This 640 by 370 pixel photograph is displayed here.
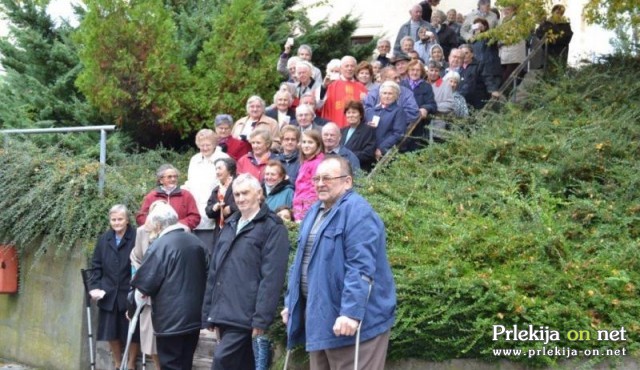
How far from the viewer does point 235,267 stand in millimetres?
8531

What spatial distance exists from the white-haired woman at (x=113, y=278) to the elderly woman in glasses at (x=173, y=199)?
316mm

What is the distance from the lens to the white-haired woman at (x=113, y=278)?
11.1 metres

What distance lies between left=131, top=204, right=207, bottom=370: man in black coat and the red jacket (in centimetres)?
209

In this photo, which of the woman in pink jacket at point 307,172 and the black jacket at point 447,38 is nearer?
the woman in pink jacket at point 307,172

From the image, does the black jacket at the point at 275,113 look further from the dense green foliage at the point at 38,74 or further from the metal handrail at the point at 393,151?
the dense green foliage at the point at 38,74

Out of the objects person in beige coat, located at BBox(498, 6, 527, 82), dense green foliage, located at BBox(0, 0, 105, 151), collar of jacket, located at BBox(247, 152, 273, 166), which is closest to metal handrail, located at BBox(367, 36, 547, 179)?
person in beige coat, located at BBox(498, 6, 527, 82)

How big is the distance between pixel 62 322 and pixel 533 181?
5.50m

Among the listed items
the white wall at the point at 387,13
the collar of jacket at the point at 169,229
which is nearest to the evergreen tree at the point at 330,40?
the white wall at the point at 387,13

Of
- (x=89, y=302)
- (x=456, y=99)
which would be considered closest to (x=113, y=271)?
(x=89, y=302)

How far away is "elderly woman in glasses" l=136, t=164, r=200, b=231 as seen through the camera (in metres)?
11.4

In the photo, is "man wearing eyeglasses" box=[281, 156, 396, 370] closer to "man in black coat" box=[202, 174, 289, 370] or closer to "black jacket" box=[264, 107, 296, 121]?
"man in black coat" box=[202, 174, 289, 370]

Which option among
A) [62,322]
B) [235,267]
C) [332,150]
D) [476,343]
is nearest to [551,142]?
[332,150]

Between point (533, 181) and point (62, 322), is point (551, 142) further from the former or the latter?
point (62, 322)

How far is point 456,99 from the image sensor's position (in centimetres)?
1416
